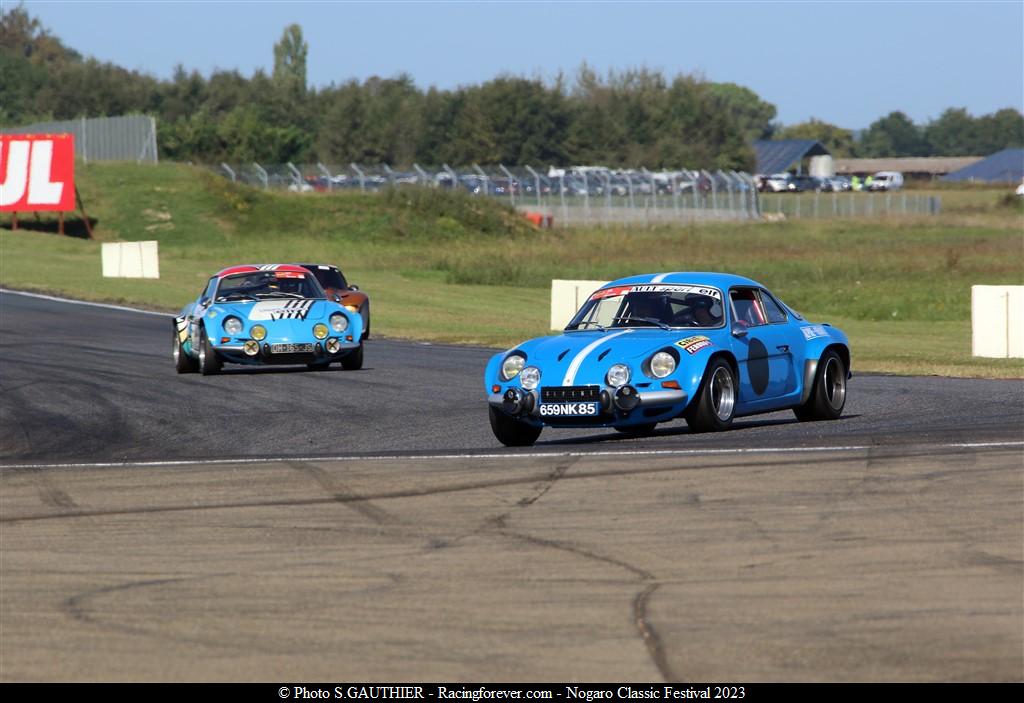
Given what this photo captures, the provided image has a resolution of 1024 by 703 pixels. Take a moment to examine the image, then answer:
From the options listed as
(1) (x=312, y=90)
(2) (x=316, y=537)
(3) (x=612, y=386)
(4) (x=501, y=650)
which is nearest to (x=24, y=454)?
(3) (x=612, y=386)

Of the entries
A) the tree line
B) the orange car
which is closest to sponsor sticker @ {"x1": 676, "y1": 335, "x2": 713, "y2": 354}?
the orange car

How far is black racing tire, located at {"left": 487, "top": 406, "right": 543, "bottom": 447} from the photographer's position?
1239cm

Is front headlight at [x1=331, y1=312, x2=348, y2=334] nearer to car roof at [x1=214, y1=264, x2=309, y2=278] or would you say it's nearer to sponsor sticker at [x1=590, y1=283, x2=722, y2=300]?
car roof at [x1=214, y1=264, x2=309, y2=278]

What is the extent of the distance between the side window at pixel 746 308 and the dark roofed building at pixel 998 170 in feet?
472

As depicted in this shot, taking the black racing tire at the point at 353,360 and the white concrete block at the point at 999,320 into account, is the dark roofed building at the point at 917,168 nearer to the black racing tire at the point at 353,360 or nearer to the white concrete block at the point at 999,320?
the white concrete block at the point at 999,320

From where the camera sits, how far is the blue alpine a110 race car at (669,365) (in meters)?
11.9

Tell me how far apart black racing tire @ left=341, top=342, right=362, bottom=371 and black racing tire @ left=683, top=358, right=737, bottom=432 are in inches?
313

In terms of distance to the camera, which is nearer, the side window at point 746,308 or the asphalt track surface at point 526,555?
the asphalt track surface at point 526,555

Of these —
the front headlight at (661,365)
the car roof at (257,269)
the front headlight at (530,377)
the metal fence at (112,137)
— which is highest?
the metal fence at (112,137)

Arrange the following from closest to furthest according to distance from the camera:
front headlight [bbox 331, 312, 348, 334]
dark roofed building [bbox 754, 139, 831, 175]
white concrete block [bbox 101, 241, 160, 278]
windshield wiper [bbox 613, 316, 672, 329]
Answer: windshield wiper [bbox 613, 316, 672, 329] → front headlight [bbox 331, 312, 348, 334] → white concrete block [bbox 101, 241, 160, 278] → dark roofed building [bbox 754, 139, 831, 175]

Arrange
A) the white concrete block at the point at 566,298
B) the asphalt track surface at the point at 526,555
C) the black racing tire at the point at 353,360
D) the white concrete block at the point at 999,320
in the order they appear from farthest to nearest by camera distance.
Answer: the white concrete block at the point at 566,298 < the white concrete block at the point at 999,320 < the black racing tire at the point at 353,360 < the asphalt track surface at the point at 526,555

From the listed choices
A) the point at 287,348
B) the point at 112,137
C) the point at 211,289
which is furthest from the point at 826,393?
the point at 112,137

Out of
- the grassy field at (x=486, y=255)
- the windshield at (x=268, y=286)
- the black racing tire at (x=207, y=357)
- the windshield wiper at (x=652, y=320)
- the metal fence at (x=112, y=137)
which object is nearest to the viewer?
the windshield wiper at (x=652, y=320)

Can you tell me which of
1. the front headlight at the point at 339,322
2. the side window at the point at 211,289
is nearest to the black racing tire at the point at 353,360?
the front headlight at the point at 339,322
